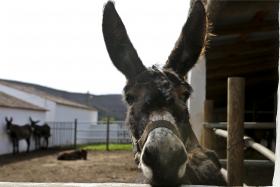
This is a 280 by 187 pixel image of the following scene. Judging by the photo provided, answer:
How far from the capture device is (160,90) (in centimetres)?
258

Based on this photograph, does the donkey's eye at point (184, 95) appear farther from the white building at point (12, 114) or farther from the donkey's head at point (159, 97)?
the white building at point (12, 114)

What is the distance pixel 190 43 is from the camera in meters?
3.16

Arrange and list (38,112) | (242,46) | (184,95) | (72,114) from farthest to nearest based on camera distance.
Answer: (72,114), (38,112), (242,46), (184,95)

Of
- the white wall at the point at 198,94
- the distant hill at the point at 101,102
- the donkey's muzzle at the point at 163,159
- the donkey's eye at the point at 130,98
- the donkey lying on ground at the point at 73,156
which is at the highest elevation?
the distant hill at the point at 101,102

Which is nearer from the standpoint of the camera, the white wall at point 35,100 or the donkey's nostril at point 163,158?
the donkey's nostril at point 163,158

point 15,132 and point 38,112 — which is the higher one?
point 38,112

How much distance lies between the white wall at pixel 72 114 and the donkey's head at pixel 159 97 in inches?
1299

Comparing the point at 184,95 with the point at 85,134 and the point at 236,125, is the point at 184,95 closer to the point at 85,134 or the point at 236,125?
the point at 236,125

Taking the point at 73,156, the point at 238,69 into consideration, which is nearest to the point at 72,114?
the point at 73,156

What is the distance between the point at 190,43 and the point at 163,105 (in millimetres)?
793

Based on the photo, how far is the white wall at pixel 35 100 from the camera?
3459cm

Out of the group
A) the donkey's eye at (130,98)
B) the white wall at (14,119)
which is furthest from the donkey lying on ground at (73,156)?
the donkey's eye at (130,98)

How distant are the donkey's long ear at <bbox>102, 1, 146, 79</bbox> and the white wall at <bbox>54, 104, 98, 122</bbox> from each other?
33.0 m

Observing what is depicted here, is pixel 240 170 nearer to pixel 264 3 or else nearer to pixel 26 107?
pixel 264 3
